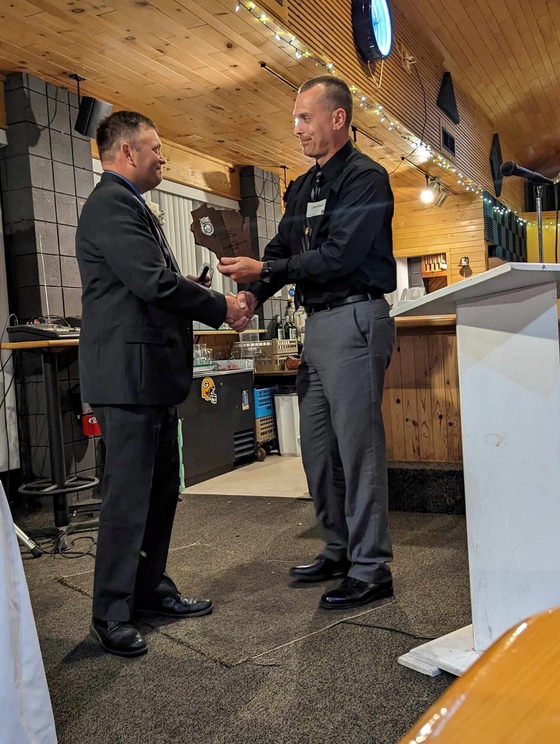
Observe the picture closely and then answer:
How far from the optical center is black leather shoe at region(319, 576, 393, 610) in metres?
2.08

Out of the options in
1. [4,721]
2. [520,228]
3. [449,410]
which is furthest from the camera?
[520,228]

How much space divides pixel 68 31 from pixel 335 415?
275cm

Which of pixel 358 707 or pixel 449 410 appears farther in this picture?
pixel 449 410

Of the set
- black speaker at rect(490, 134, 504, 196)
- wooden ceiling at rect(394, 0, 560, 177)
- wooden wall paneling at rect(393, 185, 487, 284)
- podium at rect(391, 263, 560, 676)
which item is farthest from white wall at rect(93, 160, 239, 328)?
black speaker at rect(490, 134, 504, 196)

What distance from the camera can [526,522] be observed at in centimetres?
150

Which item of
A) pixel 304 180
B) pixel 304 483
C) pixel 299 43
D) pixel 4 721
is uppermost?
pixel 299 43

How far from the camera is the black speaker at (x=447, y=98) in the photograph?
22.5 ft

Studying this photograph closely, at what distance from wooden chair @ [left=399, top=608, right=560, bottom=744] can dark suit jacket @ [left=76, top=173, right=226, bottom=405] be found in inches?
61.3

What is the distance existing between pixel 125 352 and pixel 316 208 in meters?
0.86

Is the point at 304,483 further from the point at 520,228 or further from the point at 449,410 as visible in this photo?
the point at 520,228

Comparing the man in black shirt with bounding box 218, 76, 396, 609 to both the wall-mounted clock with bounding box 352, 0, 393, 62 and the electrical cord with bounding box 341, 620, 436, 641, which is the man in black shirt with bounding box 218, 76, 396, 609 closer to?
the electrical cord with bounding box 341, 620, 436, 641

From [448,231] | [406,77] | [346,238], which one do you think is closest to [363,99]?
[406,77]

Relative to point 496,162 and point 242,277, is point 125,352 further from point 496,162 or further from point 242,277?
point 496,162

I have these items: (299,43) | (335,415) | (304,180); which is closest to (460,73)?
(299,43)
